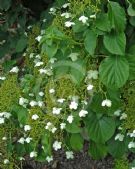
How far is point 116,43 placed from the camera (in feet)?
5.67

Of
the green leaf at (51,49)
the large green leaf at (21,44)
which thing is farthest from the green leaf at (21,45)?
the green leaf at (51,49)

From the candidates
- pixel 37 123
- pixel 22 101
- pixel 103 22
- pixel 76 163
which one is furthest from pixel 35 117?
pixel 76 163

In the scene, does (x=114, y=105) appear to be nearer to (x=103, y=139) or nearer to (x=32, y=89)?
(x=103, y=139)

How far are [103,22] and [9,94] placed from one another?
60 cm

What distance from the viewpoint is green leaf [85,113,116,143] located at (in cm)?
189

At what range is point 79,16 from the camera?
181 centimetres

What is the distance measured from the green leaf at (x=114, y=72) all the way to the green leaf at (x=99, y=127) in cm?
22

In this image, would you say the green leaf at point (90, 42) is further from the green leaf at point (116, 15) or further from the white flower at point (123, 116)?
the white flower at point (123, 116)

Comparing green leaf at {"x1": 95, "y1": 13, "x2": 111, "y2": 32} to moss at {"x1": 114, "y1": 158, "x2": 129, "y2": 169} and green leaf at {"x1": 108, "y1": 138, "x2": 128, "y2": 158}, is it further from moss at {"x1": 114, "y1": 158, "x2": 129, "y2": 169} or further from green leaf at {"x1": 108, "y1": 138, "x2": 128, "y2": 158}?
moss at {"x1": 114, "y1": 158, "x2": 129, "y2": 169}

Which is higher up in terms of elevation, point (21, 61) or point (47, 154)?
point (21, 61)

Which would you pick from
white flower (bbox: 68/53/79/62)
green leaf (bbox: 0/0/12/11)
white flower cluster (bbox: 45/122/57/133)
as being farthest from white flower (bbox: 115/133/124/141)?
green leaf (bbox: 0/0/12/11)

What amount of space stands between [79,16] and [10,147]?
2.53ft

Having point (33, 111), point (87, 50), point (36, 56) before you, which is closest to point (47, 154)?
point (33, 111)

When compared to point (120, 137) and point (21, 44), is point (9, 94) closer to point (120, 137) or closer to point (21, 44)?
point (21, 44)
